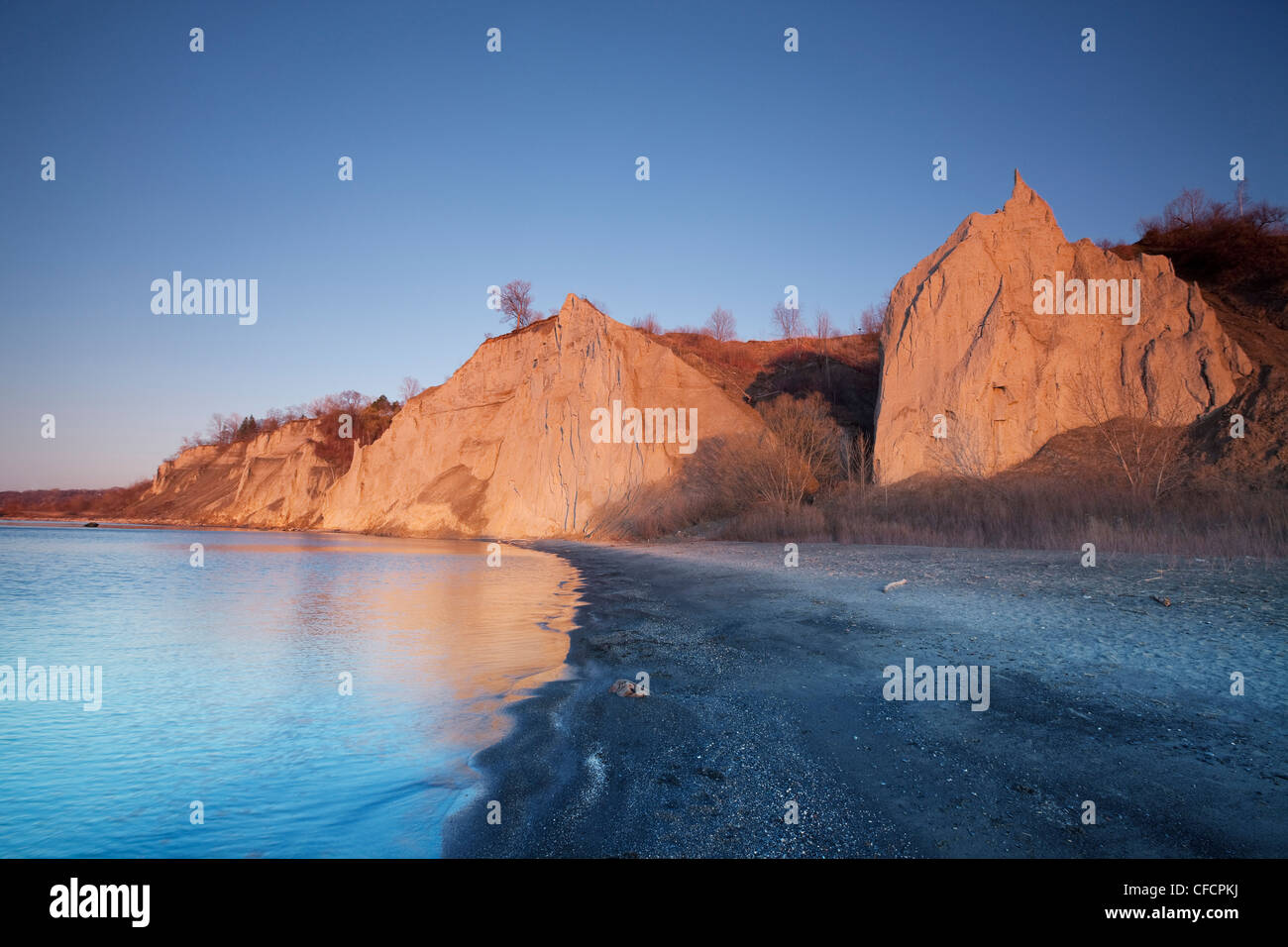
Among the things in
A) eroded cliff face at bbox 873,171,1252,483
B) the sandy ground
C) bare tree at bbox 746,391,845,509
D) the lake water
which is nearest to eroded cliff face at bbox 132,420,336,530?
bare tree at bbox 746,391,845,509

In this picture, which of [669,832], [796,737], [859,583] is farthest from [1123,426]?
[669,832]

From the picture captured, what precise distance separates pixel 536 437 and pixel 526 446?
3.63 feet

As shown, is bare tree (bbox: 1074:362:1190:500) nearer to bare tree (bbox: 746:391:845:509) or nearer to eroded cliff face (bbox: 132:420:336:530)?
bare tree (bbox: 746:391:845:509)

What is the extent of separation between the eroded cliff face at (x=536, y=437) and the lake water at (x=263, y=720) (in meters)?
22.0

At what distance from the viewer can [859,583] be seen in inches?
434

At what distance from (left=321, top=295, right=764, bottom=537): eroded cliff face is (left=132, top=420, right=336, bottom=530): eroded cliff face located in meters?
13.7

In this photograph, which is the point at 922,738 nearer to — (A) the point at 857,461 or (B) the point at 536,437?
(A) the point at 857,461

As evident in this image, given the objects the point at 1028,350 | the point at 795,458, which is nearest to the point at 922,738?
the point at 795,458

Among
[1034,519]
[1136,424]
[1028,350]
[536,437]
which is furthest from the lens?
[536,437]

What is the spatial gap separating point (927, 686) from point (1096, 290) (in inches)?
1150

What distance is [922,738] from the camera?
427 centimetres

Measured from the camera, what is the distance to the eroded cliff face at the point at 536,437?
35.3m
